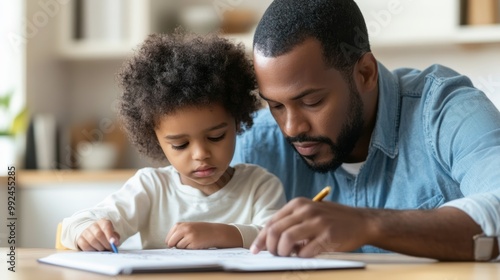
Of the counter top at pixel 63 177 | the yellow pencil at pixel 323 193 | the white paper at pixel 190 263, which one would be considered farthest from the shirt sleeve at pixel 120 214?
the counter top at pixel 63 177

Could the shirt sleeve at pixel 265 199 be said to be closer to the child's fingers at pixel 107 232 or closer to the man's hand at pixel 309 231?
the child's fingers at pixel 107 232

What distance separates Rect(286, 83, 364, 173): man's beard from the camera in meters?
1.66

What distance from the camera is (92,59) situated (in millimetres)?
3674

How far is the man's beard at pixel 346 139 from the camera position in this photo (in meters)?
1.66

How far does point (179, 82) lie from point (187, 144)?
0.12 metres

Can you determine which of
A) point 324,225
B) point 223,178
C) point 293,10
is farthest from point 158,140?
point 324,225

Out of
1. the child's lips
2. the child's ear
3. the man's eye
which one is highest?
the man's eye

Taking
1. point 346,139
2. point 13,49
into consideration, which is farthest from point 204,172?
point 13,49

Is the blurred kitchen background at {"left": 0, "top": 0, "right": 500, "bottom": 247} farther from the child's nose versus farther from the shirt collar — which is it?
the child's nose

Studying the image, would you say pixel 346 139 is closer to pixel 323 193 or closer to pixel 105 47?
pixel 323 193

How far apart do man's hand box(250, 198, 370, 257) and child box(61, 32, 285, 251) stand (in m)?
0.31

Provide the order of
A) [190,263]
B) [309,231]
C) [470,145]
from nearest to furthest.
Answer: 1. [190,263]
2. [309,231]
3. [470,145]

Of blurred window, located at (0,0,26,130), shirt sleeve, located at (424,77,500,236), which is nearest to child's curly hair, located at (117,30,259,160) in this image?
shirt sleeve, located at (424,77,500,236)

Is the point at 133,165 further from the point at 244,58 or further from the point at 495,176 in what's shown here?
the point at 495,176
